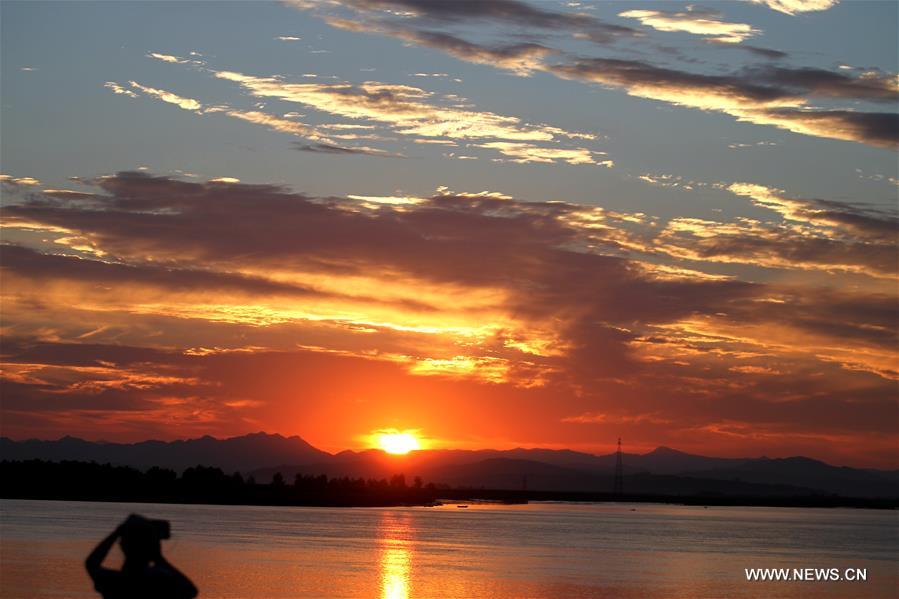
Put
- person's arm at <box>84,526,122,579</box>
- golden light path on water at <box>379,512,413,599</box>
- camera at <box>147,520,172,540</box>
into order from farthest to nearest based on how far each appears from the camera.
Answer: golden light path on water at <box>379,512,413,599</box> < person's arm at <box>84,526,122,579</box> < camera at <box>147,520,172,540</box>

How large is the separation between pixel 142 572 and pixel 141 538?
0.95 ft

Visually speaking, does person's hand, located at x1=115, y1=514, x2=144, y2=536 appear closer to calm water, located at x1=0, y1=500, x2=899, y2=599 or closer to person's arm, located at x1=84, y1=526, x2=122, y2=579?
person's arm, located at x1=84, y1=526, x2=122, y2=579

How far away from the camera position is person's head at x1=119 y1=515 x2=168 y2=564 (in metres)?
9.59

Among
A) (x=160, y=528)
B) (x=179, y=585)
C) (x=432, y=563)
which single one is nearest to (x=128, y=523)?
(x=160, y=528)

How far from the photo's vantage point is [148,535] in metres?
9.66

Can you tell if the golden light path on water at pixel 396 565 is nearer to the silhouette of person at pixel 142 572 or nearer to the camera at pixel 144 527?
the silhouette of person at pixel 142 572

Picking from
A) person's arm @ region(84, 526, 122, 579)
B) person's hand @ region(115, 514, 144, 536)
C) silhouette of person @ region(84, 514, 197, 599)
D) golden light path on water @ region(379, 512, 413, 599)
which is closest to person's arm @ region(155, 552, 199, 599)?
silhouette of person @ region(84, 514, 197, 599)

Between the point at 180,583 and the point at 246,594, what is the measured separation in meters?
35.3

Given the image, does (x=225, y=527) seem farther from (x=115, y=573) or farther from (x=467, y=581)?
(x=115, y=573)

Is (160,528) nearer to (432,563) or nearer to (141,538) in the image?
(141,538)

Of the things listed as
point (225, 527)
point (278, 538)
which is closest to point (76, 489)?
point (225, 527)

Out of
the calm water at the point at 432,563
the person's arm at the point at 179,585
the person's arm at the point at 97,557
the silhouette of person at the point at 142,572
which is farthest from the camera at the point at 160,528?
the calm water at the point at 432,563

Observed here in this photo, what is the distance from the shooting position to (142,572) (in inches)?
383

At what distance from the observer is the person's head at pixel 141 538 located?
31.4ft
